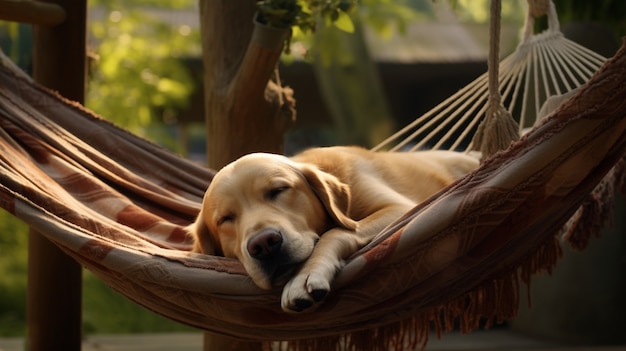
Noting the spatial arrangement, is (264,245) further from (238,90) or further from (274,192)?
(238,90)

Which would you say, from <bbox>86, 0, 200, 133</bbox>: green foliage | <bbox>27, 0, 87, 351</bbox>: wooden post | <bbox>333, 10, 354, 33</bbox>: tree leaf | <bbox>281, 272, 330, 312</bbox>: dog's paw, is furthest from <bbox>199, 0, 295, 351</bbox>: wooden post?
<bbox>86, 0, 200, 133</bbox>: green foliage

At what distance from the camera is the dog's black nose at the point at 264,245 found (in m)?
2.02

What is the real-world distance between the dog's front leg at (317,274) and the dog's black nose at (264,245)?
0.25ft

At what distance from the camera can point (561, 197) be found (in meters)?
2.04

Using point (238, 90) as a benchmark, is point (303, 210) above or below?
below

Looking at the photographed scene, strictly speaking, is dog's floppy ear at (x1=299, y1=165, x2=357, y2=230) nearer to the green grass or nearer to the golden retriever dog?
the golden retriever dog

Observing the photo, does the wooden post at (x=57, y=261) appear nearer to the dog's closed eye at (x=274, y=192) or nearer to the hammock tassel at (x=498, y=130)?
the dog's closed eye at (x=274, y=192)

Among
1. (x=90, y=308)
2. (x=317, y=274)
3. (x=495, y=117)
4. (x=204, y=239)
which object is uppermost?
(x=495, y=117)

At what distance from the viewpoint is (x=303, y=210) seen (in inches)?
89.5

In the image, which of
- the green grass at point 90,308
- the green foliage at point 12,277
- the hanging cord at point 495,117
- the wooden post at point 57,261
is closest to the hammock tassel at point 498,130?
the hanging cord at point 495,117

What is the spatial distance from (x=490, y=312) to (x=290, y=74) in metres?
7.09

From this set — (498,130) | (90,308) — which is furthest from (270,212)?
(90,308)

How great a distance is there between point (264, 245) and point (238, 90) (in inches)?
43.0

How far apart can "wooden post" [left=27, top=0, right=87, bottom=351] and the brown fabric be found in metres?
0.80
